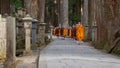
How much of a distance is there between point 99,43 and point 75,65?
36.4ft

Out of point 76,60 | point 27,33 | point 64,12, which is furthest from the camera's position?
point 64,12

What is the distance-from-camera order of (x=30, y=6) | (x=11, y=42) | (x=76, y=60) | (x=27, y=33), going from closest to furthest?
(x=11, y=42) < (x=76, y=60) < (x=27, y=33) < (x=30, y=6)

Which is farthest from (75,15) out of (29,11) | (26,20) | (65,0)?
(26,20)

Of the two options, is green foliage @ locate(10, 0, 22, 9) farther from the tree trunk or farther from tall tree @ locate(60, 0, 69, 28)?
the tree trunk

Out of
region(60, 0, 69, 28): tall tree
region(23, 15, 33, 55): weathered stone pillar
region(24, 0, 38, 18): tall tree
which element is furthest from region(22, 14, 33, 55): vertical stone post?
region(60, 0, 69, 28): tall tree

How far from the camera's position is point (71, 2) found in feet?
248

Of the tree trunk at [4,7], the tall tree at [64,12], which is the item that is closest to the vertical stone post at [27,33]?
the tree trunk at [4,7]

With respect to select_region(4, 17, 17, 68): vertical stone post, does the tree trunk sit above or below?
above

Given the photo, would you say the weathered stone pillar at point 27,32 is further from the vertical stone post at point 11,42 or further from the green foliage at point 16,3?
→ the green foliage at point 16,3

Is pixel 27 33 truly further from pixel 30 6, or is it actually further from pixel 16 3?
pixel 16 3

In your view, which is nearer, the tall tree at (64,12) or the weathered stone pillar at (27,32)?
the weathered stone pillar at (27,32)

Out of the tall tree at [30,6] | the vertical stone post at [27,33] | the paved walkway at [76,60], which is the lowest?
the paved walkway at [76,60]

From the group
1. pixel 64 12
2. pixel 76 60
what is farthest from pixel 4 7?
pixel 76 60

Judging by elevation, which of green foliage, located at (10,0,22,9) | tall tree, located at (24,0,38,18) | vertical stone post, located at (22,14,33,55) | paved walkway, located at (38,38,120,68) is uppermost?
green foliage, located at (10,0,22,9)
